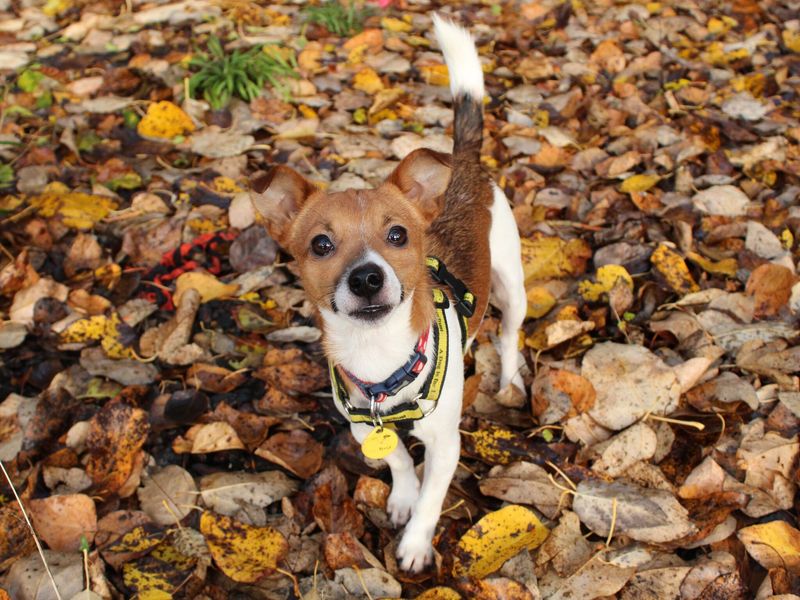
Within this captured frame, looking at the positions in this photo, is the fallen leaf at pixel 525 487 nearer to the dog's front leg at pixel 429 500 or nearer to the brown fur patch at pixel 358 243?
the dog's front leg at pixel 429 500

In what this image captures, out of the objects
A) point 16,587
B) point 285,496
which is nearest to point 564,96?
point 285,496

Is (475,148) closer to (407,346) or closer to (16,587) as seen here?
(407,346)

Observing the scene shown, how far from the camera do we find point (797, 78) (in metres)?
5.16

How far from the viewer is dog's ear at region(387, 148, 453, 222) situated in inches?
109

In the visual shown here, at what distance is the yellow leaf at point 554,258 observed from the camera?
12.9 feet

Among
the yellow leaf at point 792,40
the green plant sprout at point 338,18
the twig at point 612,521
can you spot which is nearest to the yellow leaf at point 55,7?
the green plant sprout at point 338,18

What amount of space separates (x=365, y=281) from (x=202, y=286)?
5.74ft

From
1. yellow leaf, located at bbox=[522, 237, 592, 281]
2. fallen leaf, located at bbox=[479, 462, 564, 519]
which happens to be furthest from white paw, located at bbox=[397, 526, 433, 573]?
yellow leaf, located at bbox=[522, 237, 592, 281]

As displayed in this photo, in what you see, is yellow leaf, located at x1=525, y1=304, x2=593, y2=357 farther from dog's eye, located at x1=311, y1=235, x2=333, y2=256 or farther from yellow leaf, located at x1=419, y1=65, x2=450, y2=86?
yellow leaf, located at x1=419, y1=65, x2=450, y2=86

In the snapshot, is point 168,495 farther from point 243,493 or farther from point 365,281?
point 365,281

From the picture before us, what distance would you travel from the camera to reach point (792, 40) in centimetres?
553

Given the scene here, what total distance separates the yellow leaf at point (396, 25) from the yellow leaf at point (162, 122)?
2.14 m

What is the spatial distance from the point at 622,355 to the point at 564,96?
2.67 m

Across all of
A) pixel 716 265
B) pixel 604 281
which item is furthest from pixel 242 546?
pixel 716 265
